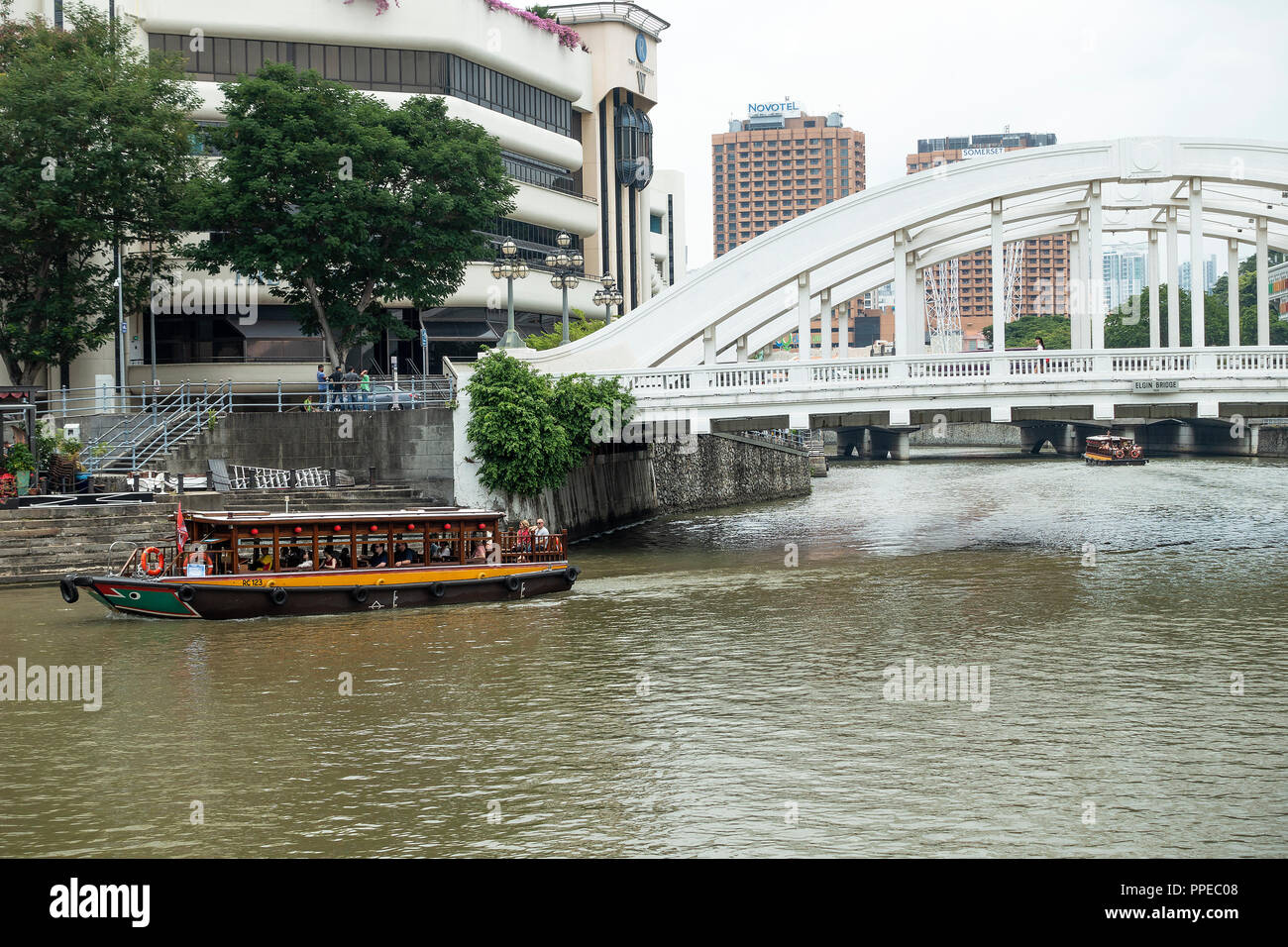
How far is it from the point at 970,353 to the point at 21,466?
2473 cm

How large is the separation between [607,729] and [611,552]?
20.9 metres

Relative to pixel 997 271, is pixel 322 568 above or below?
below

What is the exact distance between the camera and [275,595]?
88.8 feet

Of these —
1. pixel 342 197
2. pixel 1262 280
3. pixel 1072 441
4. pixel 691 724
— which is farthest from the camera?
pixel 1072 441

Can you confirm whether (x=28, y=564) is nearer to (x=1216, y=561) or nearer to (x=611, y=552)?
(x=611, y=552)

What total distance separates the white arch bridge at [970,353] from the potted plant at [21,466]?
43.4 ft

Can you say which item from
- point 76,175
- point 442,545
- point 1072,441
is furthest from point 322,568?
point 1072,441

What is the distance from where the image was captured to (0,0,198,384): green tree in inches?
1607

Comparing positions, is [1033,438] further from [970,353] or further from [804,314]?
[970,353]

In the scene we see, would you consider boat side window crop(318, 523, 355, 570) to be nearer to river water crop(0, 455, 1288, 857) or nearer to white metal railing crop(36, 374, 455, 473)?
river water crop(0, 455, 1288, 857)

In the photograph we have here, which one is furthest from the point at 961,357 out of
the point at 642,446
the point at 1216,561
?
the point at 642,446

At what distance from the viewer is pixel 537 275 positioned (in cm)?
6328

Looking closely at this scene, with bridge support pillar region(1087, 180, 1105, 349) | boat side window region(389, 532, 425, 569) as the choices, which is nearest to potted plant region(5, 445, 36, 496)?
boat side window region(389, 532, 425, 569)

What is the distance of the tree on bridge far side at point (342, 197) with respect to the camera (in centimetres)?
4188
